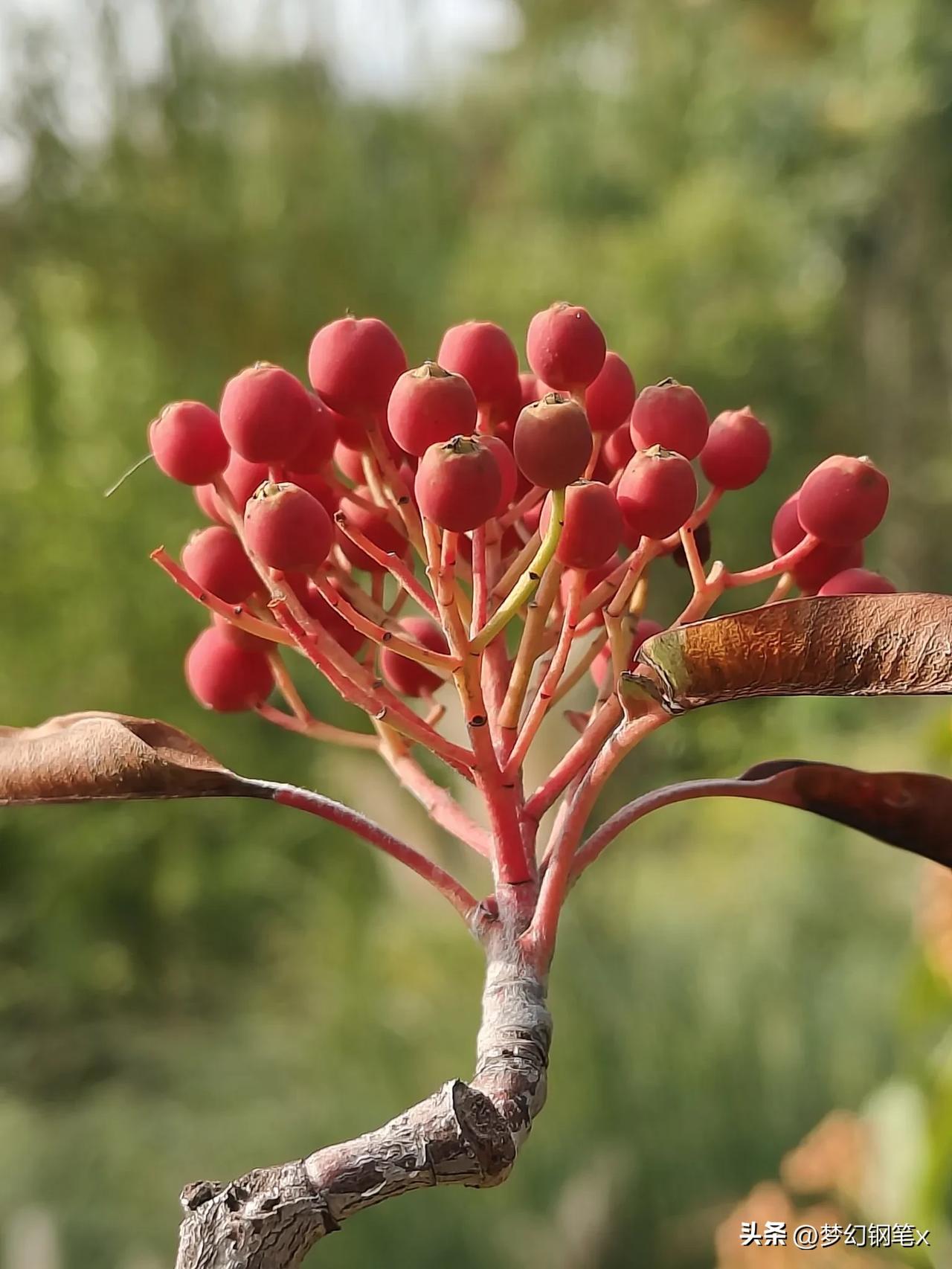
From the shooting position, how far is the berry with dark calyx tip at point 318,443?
0.96ft

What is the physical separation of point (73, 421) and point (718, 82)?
3.18 metres

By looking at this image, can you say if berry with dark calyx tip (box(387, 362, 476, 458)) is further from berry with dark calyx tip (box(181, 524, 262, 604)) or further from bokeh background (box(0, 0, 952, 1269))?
bokeh background (box(0, 0, 952, 1269))

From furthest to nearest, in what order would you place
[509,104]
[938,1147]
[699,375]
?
[509,104] → [699,375] → [938,1147]

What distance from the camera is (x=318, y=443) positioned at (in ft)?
0.96

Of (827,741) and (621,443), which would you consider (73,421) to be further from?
(621,443)

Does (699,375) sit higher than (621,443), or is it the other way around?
(699,375)

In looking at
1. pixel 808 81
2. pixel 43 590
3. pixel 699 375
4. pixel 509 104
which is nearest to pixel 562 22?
pixel 509 104

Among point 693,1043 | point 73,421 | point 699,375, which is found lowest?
point 693,1043

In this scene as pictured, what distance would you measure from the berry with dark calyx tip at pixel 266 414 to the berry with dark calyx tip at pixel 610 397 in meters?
0.08

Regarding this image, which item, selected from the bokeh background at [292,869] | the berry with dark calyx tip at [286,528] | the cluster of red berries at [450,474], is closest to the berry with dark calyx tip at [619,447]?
the cluster of red berries at [450,474]

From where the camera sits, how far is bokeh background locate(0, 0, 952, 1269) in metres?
1.69

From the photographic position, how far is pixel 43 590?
2340mm

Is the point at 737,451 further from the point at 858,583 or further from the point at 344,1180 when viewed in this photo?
the point at 344,1180

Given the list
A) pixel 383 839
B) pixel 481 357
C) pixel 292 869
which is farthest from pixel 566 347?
pixel 292 869
